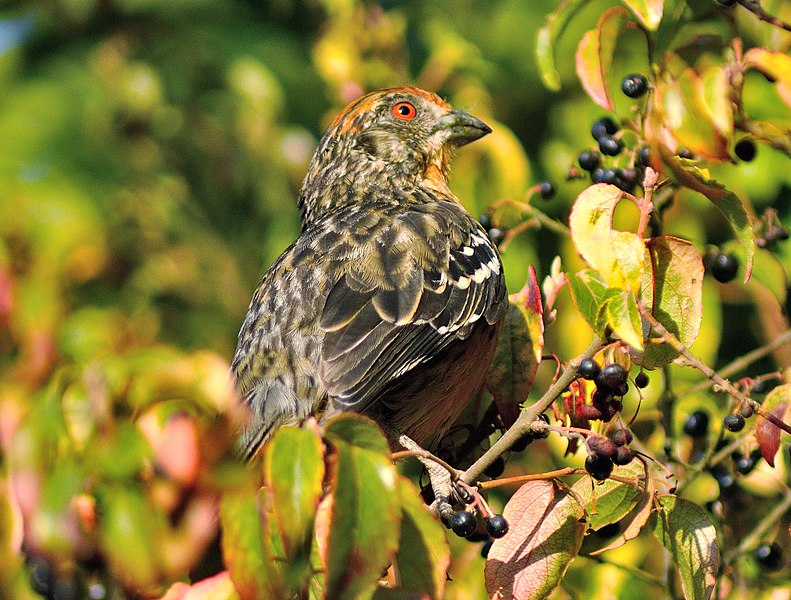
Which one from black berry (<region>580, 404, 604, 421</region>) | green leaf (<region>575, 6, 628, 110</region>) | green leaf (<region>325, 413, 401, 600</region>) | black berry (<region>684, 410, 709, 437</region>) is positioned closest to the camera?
green leaf (<region>325, 413, 401, 600</region>)

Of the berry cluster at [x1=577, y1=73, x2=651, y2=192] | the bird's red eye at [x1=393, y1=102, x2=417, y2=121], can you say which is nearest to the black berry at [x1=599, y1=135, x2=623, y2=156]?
the berry cluster at [x1=577, y1=73, x2=651, y2=192]

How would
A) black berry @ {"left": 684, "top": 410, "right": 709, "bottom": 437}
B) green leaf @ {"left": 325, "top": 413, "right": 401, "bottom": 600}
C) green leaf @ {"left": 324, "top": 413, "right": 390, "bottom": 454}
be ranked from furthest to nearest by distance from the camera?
black berry @ {"left": 684, "top": 410, "right": 709, "bottom": 437} < green leaf @ {"left": 324, "top": 413, "right": 390, "bottom": 454} < green leaf @ {"left": 325, "top": 413, "right": 401, "bottom": 600}

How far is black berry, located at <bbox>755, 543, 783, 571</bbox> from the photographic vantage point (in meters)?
3.20

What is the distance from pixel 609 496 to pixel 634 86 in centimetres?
122

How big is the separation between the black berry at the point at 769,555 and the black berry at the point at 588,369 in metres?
1.08

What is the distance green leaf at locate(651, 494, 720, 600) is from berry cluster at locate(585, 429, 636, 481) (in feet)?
0.42

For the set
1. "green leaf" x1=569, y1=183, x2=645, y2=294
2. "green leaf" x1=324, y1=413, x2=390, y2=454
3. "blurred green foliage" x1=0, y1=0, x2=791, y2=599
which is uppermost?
"green leaf" x1=569, y1=183, x2=645, y2=294

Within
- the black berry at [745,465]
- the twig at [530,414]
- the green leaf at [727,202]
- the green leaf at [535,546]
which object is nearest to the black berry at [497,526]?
the green leaf at [535,546]

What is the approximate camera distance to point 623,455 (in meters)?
2.60

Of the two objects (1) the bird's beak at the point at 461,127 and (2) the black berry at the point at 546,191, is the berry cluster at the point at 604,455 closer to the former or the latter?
(2) the black berry at the point at 546,191

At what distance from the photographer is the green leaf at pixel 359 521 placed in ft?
6.33

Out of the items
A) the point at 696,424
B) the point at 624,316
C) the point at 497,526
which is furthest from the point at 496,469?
the point at 624,316

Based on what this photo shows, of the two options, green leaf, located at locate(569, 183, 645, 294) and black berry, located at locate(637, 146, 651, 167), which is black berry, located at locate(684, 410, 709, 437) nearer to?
black berry, located at locate(637, 146, 651, 167)

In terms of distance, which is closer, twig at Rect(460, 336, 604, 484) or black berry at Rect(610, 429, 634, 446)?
twig at Rect(460, 336, 604, 484)
